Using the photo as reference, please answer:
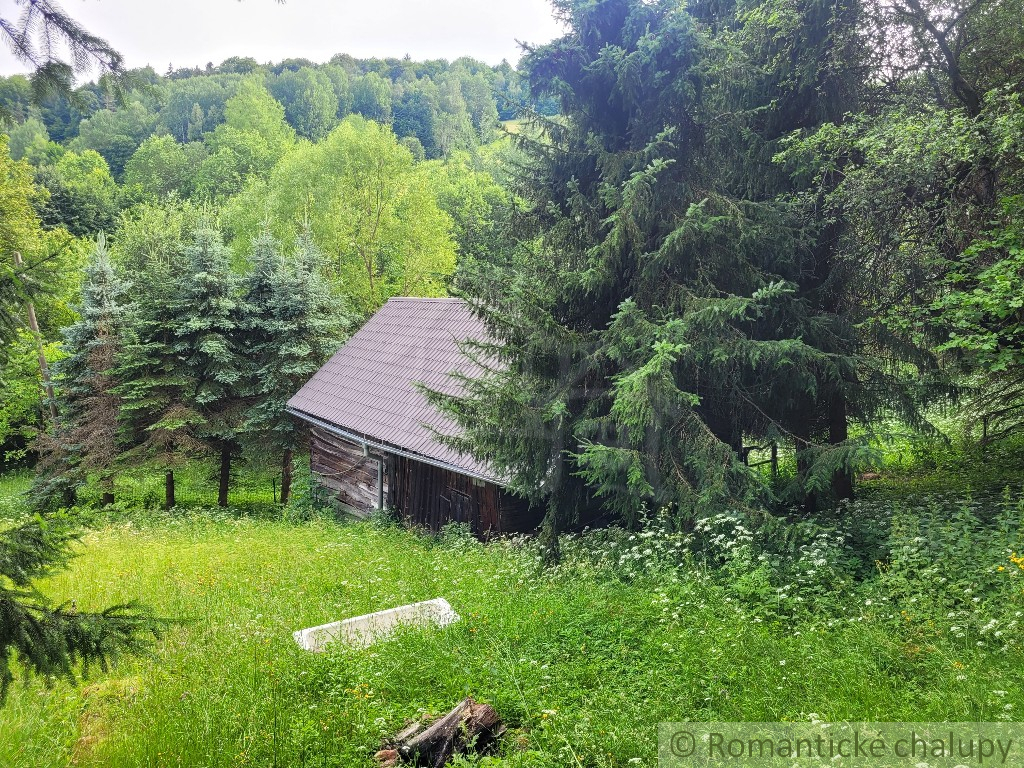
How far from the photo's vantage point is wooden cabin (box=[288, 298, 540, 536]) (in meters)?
11.9

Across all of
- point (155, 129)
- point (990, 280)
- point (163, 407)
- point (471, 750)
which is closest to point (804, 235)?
point (990, 280)

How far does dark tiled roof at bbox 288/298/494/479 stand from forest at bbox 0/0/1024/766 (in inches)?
78.0

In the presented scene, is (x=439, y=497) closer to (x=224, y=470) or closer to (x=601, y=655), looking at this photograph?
(x=601, y=655)

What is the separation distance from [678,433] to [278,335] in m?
14.2

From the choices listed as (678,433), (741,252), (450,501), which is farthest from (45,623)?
(450,501)

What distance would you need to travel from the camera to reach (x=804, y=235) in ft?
27.9

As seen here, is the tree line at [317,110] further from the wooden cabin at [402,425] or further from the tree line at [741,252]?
the tree line at [741,252]

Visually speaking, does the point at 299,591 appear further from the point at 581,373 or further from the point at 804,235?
the point at 804,235

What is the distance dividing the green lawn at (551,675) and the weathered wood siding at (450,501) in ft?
13.7

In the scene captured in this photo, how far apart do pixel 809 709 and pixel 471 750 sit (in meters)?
2.16

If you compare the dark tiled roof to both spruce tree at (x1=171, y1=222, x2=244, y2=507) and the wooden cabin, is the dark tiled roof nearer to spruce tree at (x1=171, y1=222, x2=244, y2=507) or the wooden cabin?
the wooden cabin

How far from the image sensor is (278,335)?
61.3ft

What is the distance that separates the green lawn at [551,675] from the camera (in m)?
4.27

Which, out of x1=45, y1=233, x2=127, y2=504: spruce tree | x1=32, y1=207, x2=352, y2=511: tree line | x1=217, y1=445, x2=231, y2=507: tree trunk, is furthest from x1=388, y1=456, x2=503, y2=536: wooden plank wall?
x1=45, y1=233, x2=127, y2=504: spruce tree
